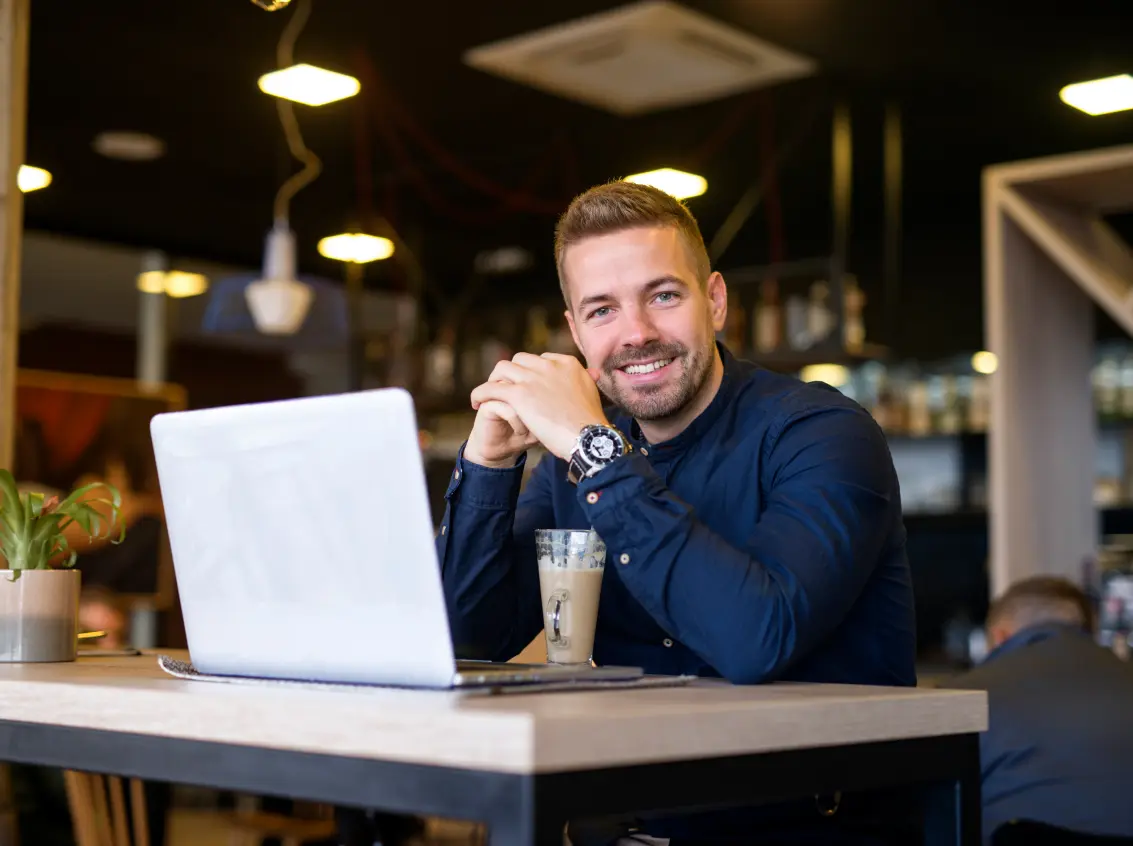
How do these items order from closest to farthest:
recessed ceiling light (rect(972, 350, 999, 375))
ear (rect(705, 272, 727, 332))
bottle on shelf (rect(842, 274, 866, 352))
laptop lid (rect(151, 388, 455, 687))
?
laptop lid (rect(151, 388, 455, 687))
ear (rect(705, 272, 727, 332))
bottle on shelf (rect(842, 274, 866, 352))
recessed ceiling light (rect(972, 350, 999, 375))

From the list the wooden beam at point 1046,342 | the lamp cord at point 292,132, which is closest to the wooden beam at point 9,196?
the lamp cord at point 292,132

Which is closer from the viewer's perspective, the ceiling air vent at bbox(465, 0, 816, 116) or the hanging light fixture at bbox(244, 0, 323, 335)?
the ceiling air vent at bbox(465, 0, 816, 116)

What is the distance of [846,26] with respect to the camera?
4.64m

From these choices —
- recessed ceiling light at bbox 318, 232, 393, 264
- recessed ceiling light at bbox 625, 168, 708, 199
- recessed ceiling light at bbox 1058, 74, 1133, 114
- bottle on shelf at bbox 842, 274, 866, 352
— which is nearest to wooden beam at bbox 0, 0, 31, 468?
recessed ceiling light at bbox 625, 168, 708, 199

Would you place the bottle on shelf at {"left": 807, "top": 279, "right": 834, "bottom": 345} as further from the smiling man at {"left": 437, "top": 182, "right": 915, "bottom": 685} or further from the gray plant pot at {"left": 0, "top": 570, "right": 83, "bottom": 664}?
the gray plant pot at {"left": 0, "top": 570, "right": 83, "bottom": 664}

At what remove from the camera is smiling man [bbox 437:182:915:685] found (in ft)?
4.68

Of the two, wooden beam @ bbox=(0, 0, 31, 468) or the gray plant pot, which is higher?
wooden beam @ bbox=(0, 0, 31, 468)

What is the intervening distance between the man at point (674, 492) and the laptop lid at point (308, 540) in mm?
348

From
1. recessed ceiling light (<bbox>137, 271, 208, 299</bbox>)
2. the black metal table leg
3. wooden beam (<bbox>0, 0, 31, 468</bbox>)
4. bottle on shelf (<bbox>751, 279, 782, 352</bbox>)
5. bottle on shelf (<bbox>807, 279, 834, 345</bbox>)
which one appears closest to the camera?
the black metal table leg

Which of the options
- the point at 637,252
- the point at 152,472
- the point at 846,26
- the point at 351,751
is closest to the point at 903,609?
the point at 637,252

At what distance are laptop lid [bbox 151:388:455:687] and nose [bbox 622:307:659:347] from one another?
2.10ft

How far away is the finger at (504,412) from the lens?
1.59 metres

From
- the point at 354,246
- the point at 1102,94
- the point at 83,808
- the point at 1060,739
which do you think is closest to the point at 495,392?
Answer: the point at 83,808

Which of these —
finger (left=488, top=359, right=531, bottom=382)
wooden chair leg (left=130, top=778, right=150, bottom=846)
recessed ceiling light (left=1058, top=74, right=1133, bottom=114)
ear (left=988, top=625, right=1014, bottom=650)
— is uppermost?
recessed ceiling light (left=1058, top=74, right=1133, bottom=114)
